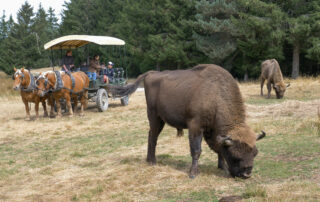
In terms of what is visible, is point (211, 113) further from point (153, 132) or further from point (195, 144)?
point (153, 132)

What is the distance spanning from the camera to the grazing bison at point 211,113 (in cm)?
549

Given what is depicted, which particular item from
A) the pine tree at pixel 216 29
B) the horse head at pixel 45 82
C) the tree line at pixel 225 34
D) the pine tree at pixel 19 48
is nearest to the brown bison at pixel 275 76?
the tree line at pixel 225 34

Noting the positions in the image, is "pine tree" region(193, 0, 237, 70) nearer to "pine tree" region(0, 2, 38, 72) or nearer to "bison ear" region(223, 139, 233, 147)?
"bison ear" region(223, 139, 233, 147)

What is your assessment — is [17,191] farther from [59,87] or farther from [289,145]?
[59,87]

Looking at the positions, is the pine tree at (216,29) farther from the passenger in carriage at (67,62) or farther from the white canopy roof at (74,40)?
the passenger in carriage at (67,62)

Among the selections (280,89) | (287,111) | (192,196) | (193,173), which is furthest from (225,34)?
(192,196)

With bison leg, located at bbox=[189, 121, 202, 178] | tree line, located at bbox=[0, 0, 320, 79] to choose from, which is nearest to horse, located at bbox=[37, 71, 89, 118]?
bison leg, located at bbox=[189, 121, 202, 178]

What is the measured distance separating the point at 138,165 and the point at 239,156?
7.48ft

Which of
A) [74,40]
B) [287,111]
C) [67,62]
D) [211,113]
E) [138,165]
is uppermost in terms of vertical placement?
[74,40]


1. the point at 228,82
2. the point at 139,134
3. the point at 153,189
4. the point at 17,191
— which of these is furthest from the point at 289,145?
the point at 17,191

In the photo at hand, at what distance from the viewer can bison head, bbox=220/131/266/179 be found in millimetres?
5410

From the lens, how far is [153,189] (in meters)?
5.41

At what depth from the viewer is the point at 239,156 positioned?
541 cm

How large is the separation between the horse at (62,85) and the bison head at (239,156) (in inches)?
375
